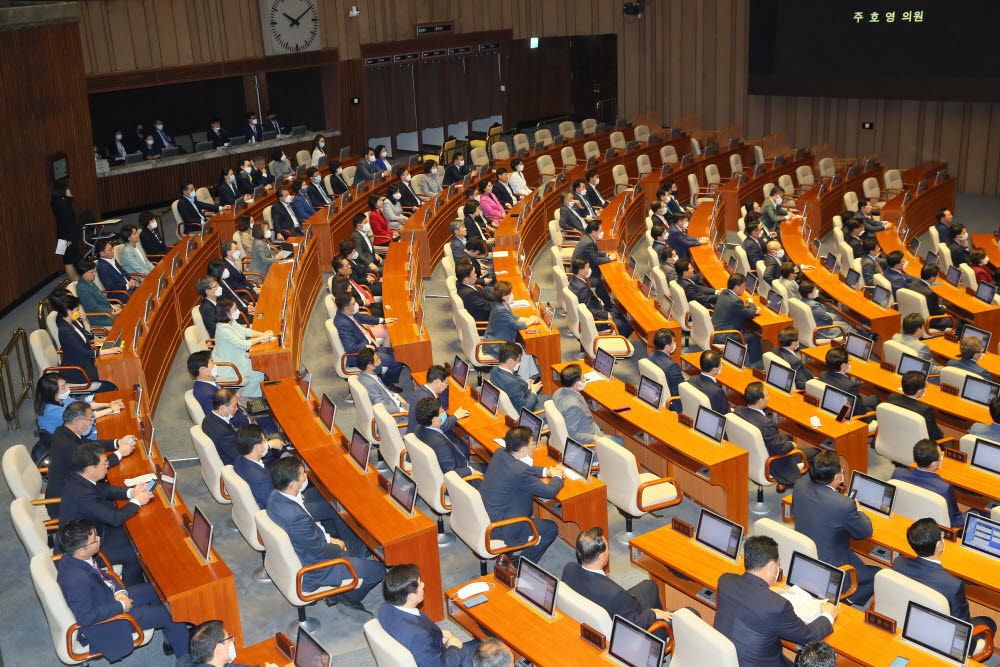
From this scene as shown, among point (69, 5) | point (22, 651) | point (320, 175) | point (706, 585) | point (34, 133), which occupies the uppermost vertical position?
point (69, 5)

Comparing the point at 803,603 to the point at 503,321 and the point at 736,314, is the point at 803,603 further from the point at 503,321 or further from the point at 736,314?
the point at 736,314

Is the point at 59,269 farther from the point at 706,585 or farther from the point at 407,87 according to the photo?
the point at 706,585

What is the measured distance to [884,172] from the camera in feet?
60.0

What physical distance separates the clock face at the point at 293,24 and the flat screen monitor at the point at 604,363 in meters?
13.0

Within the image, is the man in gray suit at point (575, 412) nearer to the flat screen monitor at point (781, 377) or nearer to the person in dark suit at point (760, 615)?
Answer: the flat screen monitor at point (781, 377)

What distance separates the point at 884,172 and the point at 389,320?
12115mm

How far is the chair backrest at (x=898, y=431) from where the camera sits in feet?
25.0

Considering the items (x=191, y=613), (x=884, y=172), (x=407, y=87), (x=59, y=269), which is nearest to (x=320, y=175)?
(x=59, y=269)

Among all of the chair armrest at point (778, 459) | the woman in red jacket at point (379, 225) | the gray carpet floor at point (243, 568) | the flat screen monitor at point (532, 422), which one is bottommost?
the gray carpet floor at point (243, 568)

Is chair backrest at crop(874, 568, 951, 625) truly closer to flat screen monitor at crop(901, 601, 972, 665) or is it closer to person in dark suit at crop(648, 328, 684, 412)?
flat screen monitor at crop(901, 601, 972, 665)

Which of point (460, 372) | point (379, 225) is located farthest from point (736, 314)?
point (379, 225)

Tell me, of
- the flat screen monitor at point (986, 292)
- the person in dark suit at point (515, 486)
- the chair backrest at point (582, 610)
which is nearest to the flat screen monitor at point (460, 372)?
the person in dark suit at point (515, 486)

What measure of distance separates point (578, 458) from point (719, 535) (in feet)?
4.45

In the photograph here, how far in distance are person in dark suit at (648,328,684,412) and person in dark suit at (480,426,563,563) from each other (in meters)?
2.32
